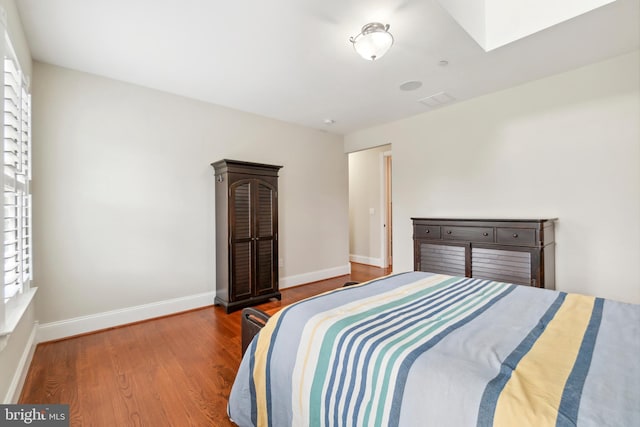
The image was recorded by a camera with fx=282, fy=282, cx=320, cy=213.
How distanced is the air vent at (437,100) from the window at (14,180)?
12.1 feet

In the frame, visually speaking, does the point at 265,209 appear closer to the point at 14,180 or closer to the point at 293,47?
the point at 293,47

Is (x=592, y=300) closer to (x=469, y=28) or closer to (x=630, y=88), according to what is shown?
(x=469, y=28)

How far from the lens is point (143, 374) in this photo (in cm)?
204

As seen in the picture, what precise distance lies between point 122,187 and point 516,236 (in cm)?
404

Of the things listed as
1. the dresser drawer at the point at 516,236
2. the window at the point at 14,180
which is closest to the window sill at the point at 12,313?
the window at the point at 14,180

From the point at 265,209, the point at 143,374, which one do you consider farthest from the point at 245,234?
the point at 143,374

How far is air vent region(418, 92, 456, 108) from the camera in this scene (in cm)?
340

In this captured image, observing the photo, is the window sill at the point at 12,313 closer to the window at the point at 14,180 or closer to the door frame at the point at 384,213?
the window at the point at 14,180

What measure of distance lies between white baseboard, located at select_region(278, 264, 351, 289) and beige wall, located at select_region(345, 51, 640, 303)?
6.28 ft

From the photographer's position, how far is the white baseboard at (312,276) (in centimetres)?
426

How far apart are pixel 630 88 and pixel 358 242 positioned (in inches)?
175

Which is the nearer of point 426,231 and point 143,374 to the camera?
point 143,374

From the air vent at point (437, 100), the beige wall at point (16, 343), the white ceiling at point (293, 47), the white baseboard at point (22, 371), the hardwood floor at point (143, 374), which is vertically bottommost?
the hardwood floor at point (143, 374)

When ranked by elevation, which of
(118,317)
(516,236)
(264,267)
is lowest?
(118,317)
